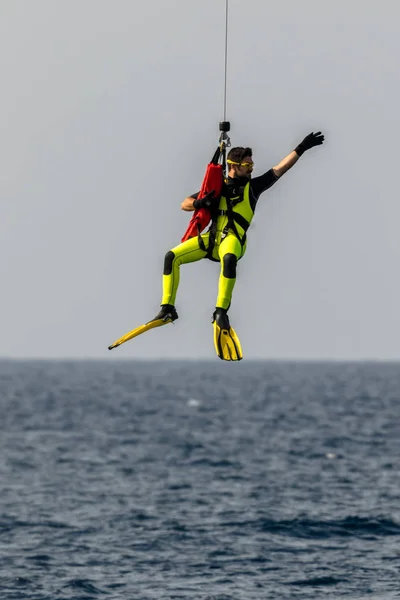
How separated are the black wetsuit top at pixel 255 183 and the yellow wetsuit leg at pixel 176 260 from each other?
0.97 metres

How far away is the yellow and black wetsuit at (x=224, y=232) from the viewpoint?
26453 mm

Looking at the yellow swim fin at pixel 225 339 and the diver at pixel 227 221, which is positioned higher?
the diver at pixel 227 221

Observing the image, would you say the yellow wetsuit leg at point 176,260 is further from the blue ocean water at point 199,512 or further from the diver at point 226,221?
the blue ocean water at point 199,512

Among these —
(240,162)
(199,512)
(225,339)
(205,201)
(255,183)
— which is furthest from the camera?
(199,512)

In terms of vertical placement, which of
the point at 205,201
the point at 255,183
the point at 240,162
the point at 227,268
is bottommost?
the point at 227,268

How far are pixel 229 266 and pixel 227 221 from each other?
1049 millimetres

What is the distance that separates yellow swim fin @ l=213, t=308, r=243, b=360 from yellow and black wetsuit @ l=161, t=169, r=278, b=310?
0.37 metres

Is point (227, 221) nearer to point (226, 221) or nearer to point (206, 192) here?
point (226, 221)

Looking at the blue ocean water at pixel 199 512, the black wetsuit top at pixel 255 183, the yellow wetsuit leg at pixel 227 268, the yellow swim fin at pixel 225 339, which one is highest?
the black wetsuit top at pixel 255 183

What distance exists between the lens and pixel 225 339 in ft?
84.6

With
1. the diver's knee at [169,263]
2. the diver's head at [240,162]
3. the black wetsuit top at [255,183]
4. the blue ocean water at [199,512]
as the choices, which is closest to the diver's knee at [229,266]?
the diver's knee at [169,263]

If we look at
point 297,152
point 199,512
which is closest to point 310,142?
point 297,152

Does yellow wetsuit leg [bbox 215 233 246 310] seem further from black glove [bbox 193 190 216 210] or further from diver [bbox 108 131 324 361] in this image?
black glove [bbox 193 190 216 210]

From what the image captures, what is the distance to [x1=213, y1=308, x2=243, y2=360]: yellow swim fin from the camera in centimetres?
2556
